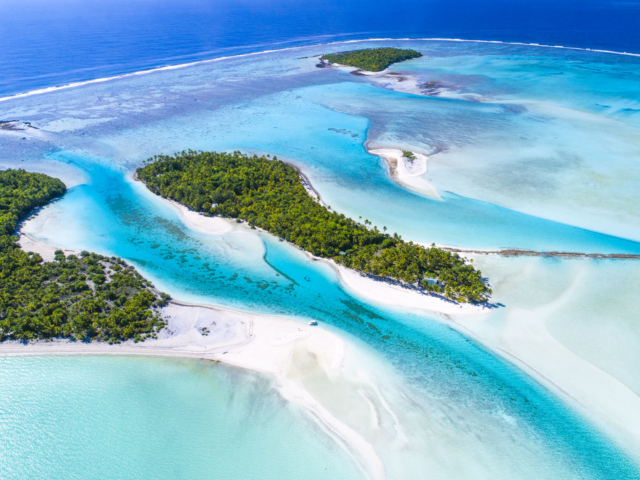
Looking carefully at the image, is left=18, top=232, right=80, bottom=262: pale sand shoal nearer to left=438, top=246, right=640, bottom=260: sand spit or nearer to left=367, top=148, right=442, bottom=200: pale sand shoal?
left=438, top=246, right=640, bottom=260: sand spit

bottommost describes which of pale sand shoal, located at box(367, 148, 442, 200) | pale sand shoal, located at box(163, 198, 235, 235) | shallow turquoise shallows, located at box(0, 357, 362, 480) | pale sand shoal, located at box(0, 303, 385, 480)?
shallow turquoise shallows, located at box(0, 357, 362, 480)

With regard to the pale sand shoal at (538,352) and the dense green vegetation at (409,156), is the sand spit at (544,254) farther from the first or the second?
the dense green vegetation at (409,156)

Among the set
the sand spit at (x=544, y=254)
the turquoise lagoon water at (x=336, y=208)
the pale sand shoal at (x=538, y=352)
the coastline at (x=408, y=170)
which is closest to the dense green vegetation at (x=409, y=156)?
the coastline at (x=408, y=170)

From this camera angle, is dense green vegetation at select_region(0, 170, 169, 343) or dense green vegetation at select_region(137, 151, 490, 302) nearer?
dense green vegetation at select_region(0, 170, 169, 343)

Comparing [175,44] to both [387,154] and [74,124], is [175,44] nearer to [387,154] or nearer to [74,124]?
[74,124]

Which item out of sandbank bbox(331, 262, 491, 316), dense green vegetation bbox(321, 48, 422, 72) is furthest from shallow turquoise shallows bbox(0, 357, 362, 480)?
dense green vegetation bbox(321, 48, 422, 72)

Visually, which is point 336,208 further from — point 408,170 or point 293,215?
point 408,170

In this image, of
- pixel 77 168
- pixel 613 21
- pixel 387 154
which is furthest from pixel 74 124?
pixel 613 21
